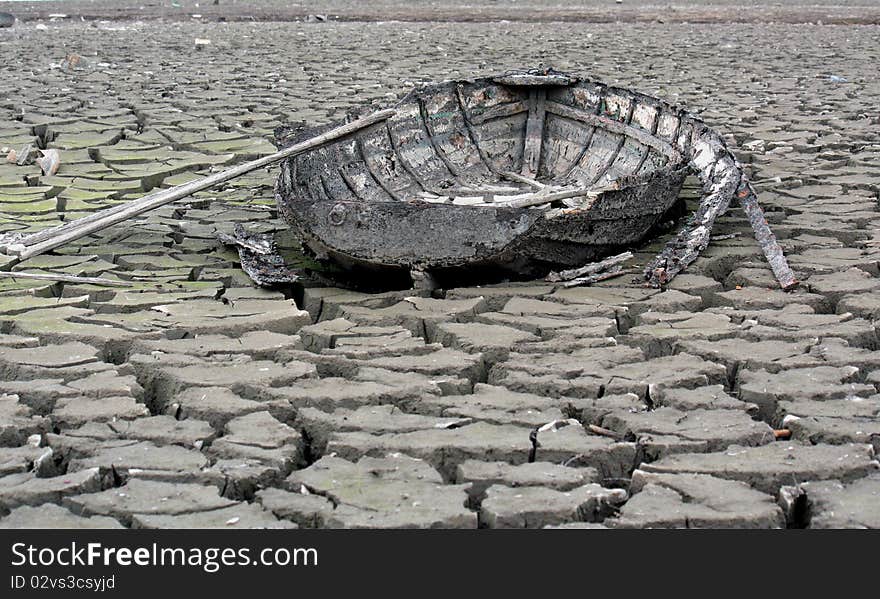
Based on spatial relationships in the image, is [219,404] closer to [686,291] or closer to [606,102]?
[686,291]

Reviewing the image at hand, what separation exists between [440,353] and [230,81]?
7.56 m

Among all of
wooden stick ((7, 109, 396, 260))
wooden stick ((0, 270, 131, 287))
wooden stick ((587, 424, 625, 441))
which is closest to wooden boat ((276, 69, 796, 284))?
wooden stick ((7, 109, 396, 260))

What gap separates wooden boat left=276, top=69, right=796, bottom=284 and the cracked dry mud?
19 cm

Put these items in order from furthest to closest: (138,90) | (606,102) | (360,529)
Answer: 1. (138,90)
2. (606,102)
3. (360,529)

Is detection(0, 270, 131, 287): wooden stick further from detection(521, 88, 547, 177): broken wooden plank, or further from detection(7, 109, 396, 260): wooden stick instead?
detection(521, 88, 547, 177): broken wooden plank

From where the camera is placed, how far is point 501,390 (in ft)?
11.6

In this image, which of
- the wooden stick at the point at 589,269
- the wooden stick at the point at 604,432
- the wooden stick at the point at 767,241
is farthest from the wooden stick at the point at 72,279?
the wooden stick at the point at 767,241

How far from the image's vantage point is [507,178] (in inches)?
250

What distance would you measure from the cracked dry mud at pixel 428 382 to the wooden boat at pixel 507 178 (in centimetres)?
19

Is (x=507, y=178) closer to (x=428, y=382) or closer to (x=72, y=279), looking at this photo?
(x=72, y=279)

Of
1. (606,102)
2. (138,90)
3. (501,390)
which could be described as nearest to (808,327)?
(501,390)

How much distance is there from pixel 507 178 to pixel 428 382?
118 inches

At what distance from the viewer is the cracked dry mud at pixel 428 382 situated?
2.82 meters

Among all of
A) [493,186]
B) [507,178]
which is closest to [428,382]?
[493,186]
